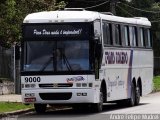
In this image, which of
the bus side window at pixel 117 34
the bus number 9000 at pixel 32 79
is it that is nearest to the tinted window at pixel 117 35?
the bus side window at pixel 117 34

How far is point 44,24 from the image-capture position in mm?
22484

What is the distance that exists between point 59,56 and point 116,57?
3.86 metres

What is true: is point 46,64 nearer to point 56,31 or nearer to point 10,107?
point 56,31

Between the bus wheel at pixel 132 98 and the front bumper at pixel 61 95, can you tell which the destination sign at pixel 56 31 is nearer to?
the front bumper at pixel 61 95

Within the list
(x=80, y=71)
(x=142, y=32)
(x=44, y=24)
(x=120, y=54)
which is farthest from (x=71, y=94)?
(x=142, y=32)

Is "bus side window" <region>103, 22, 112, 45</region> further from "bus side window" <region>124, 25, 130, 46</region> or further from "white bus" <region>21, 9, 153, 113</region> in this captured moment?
"bus side window" <region>124, 25, 130, 46</region>

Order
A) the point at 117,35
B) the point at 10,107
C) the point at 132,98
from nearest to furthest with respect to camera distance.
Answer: the point at 10,107 < the point at 117,35 < the point at 132,98

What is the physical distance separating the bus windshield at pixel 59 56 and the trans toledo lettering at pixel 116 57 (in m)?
2.04

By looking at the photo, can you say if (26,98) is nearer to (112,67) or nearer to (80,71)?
(80,71)

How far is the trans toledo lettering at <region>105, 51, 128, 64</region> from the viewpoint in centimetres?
2410

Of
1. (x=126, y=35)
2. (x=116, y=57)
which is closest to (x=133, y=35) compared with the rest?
(x=126, y=35)

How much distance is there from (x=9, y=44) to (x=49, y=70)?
8.02 metres

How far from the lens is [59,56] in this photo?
72.2ft

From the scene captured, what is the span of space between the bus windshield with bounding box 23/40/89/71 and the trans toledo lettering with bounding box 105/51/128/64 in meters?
2.04
